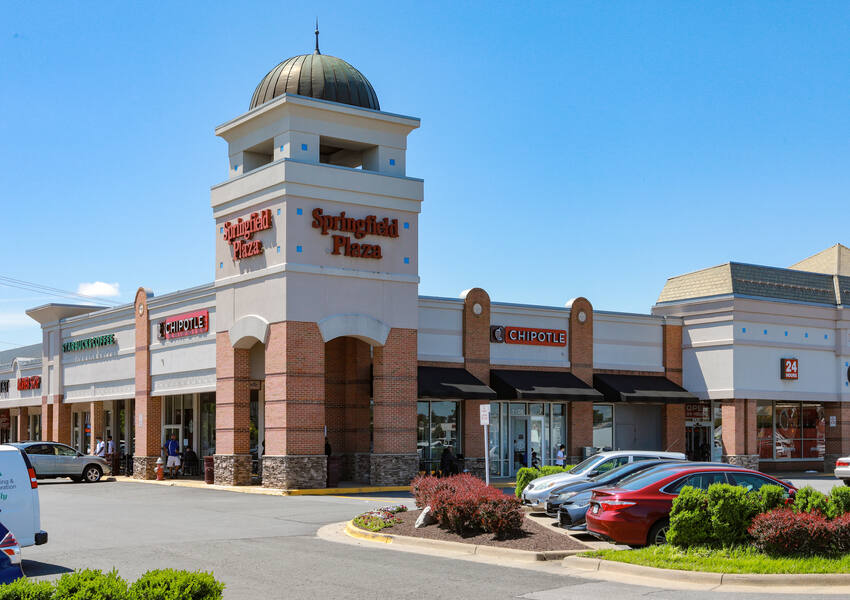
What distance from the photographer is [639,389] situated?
39.0 meters

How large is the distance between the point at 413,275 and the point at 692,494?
1951 cm

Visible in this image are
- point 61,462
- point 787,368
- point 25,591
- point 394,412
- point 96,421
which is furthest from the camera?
point 96,421

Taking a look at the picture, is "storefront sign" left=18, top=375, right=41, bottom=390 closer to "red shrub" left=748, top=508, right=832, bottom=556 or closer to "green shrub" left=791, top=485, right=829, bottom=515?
"green shrub" left=791, top=485, right=829, bottom=515

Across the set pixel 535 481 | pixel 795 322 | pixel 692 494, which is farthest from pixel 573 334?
pixel 692 494

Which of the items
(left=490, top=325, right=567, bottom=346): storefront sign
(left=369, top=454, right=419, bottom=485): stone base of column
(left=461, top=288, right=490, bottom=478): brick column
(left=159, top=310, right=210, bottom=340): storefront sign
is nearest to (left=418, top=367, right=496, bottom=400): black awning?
(left=461, top=288, right=490, bottom=478): brick column

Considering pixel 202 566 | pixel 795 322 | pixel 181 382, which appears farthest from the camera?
pixel 795 322

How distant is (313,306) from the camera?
Answer: 31266mm

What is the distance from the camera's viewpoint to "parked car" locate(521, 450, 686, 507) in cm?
2256

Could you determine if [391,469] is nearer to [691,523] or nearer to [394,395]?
[394,395]

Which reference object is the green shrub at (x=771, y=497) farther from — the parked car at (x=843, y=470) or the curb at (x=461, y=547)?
the parked car at (x=843, y=470)

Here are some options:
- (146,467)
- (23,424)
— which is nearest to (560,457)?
(146,467)

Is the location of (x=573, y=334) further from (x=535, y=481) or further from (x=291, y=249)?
(x=535, y=481)

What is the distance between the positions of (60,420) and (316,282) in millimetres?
22290

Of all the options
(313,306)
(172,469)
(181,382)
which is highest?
(313,306)
